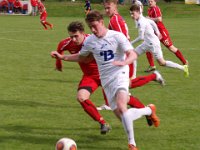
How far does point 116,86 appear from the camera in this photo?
7320mm

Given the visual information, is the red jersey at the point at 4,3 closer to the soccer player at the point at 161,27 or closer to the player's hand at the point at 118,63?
the soccer player at the point at 161,27

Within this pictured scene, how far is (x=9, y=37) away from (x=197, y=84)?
17.1 meters

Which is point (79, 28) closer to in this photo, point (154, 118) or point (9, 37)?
point (154, 118)

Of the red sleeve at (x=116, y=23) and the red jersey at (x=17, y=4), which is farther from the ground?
the red sleeve at (x=116, y=23)

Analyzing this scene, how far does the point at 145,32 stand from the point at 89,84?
5.22 m

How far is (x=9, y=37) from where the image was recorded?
28906mm

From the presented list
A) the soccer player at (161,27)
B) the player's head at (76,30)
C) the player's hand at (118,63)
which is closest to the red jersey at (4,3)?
the soccer player at (161,27)

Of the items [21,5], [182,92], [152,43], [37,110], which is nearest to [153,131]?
[37,110]

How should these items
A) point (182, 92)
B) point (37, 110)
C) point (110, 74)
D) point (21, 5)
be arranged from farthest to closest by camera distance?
point (21, 5), point (182, 92), point (37, 110), point (110, 74)

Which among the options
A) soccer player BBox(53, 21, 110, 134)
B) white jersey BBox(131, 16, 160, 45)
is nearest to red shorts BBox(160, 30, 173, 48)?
white jersey BBox(131, 16, 160, 45)

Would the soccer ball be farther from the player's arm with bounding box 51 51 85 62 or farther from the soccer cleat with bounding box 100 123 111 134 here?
the soccer cleat with bounding box 100 123 111 134

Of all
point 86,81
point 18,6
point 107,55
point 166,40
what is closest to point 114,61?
point 107,55

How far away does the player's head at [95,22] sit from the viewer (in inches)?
284

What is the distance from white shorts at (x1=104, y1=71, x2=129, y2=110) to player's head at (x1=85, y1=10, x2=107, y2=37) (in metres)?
0.63
